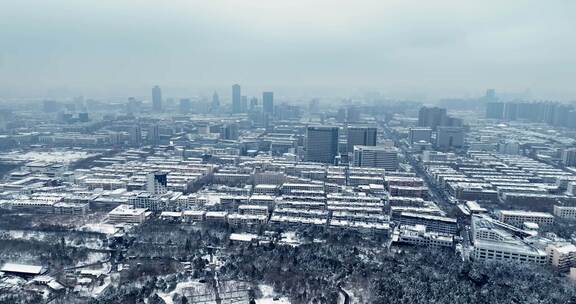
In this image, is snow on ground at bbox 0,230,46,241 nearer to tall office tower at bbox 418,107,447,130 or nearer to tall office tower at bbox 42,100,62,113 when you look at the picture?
tall office tower at bbox 418,107,447,130

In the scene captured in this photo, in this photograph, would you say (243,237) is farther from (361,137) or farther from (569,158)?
(569,158)

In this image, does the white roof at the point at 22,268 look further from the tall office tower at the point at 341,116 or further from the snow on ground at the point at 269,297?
the tall office tower at the point at 341,116

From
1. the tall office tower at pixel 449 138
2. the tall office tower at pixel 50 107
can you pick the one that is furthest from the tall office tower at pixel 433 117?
the tall office tower at pixel 50 107

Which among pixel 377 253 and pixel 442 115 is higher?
pixel 442 115

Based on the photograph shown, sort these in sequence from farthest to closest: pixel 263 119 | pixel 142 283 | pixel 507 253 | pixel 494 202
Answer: pixel 263 119
pixel 494 202
pixel 507 253
pixel 142 283

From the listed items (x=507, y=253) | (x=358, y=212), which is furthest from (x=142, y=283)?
(x=507, y=253)

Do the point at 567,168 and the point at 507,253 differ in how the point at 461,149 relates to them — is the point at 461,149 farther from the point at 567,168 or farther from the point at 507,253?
the point at 507,253

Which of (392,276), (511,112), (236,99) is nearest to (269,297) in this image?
(392,276)
